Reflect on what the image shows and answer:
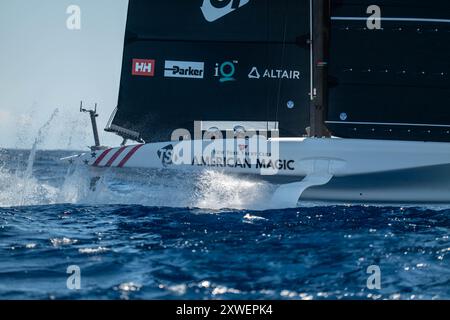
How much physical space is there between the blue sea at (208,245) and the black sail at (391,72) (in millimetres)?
1545

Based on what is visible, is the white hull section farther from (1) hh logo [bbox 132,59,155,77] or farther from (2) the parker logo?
(2) the parker logo

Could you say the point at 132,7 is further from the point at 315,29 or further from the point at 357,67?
the point at 357,67

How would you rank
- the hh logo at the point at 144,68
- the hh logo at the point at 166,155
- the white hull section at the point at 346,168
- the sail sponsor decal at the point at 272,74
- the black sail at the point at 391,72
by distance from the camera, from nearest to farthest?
1. the white hull section at the point at 346,168
2. the hh logo at the point at 166,155
3. the black sail at the point at 391,72
4. the sail sponsor decal at the point at 272,74
5. the hh logo at the point at 144,68

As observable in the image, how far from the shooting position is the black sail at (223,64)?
9.30 metres

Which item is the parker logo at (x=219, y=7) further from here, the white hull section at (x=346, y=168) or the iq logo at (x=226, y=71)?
the white hull section at (x=346, y=168)

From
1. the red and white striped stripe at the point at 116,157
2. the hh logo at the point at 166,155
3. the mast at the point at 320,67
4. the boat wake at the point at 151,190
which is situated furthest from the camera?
the mast at the point at 320,67

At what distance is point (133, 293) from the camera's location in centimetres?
375

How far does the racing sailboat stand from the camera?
25.0 ft

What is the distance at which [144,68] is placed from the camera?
9.59 meters

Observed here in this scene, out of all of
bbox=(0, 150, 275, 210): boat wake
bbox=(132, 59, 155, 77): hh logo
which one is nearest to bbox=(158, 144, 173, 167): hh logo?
bbox=(0, 150, 275, 210): boat wake

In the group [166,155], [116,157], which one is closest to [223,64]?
[166,155]

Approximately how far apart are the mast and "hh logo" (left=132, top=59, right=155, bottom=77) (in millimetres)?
2696

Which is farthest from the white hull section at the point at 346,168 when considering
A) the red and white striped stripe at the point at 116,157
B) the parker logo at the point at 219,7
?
the parker logo at the point at 219,7

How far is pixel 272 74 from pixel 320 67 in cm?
87
